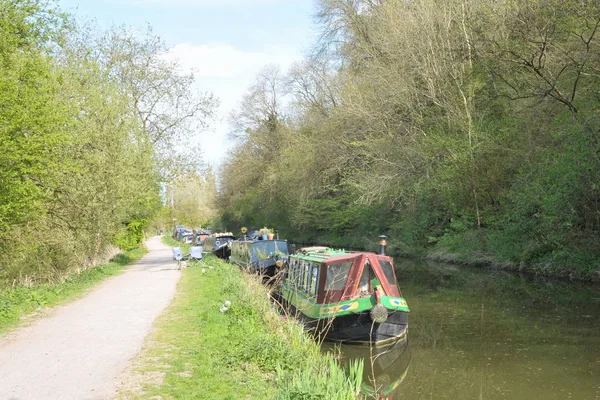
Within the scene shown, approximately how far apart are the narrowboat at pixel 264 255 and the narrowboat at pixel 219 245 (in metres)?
7.51

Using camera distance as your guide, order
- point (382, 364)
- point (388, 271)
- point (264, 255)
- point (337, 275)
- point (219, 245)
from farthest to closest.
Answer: point (219, 245) < point (264, 255) < point (388, 271) < point (337, 275) < point (382, 364)

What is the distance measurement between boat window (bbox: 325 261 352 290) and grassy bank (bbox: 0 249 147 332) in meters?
6.09

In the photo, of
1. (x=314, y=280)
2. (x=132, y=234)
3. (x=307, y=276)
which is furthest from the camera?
(x=132, y=234)

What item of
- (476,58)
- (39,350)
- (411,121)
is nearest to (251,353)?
(39,350)

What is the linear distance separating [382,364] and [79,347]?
5148mm

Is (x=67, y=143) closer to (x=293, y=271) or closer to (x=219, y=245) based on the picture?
(x=293, y=271)

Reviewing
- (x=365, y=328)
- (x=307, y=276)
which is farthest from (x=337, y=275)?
(x=307, y=276)

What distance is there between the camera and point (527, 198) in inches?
803

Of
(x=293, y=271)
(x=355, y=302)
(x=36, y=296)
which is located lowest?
(x=36, y=296)

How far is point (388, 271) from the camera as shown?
12.9 metres

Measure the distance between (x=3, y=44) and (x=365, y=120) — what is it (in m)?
Answer: 18.7

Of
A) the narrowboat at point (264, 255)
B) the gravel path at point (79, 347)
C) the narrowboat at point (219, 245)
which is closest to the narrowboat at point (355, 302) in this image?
the gravel path at point (79, 347)

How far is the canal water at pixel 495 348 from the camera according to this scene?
29.1 feet

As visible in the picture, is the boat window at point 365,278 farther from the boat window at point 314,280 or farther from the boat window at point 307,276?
the boat window at point 307,276
